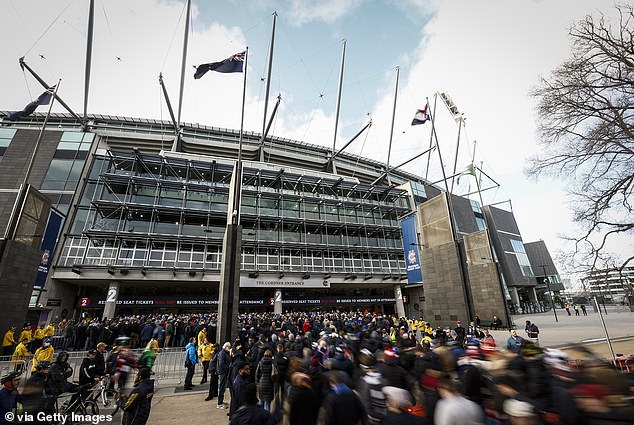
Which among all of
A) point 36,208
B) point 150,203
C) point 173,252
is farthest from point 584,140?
point 150,203

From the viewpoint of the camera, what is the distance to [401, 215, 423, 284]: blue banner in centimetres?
2056

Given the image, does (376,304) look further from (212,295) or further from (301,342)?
(301,342)

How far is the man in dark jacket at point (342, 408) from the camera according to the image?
381 centimetres

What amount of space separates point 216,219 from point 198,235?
10.8 ft

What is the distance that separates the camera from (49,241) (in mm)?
19266

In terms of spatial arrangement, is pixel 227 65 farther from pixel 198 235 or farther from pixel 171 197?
pixel 171 197

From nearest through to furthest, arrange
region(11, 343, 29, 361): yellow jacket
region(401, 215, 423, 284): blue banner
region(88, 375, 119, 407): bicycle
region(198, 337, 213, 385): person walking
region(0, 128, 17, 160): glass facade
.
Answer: region(88, 375, 119, 407): bicycle < region(11, 343, 29, 361): yellow jacket < region(198, 337, 213, 385): person walking < region(401, 215, 423, 284): blue banner < region(0, 128, 17, 160): glass facade

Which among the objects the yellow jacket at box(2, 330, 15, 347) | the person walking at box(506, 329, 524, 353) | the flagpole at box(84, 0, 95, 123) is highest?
the flagpole at box(84, 0, 95, 123)

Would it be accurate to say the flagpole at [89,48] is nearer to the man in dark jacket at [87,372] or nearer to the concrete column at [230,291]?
the concrete column at [230,291]

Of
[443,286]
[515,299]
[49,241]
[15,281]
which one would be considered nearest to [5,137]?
[49,241]

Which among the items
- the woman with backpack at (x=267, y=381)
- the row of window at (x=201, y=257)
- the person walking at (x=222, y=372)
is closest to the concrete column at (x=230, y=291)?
the person walking at (x=222, y=372)

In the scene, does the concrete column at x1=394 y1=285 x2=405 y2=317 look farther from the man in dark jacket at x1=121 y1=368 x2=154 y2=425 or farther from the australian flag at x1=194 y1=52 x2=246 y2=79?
the man in dark jacket at x1=121 y1=368 x2=154 y2=425

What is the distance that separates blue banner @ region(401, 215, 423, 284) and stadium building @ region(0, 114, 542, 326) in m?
0.11

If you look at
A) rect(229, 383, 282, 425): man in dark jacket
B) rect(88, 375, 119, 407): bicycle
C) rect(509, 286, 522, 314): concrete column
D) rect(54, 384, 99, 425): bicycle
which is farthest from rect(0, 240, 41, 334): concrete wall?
rect(509, 286, 522, 314): concrete column
